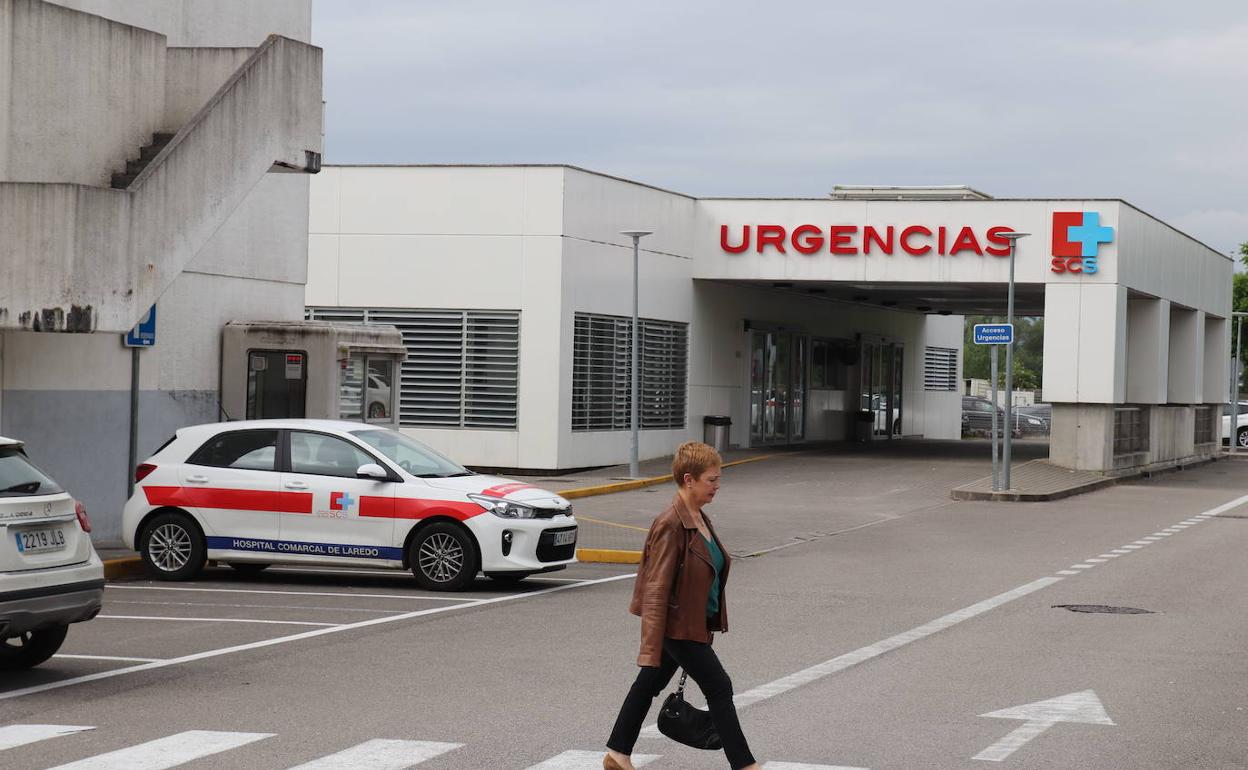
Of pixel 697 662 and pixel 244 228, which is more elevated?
pixel 244 228

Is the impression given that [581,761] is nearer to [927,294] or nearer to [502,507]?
[502,507]

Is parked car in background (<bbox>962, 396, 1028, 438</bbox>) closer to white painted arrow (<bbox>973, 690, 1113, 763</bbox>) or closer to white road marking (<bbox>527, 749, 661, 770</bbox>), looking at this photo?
white painted arrow (<bbox>973, 690, 1113, 763</bbox>)

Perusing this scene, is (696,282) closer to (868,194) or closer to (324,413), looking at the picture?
(868,194)

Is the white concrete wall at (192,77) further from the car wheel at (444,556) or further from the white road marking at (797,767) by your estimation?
the white road marking at (797,767)

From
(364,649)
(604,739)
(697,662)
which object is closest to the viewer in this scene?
(697,662)

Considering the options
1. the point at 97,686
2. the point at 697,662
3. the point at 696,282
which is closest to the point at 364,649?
the point at 97,686

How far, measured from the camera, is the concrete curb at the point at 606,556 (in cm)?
1858

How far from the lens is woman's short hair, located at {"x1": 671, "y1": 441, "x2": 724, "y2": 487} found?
23.0 feet

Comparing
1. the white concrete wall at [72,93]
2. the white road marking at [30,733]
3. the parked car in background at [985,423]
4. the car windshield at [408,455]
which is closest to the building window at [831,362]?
the parked car in background at [985,423]

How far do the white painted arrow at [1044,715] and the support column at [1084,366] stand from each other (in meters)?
24.7

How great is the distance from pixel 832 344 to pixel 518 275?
15.7 m

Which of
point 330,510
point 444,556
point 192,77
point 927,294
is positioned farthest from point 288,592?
point 927,294

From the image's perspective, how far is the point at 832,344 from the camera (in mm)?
44562

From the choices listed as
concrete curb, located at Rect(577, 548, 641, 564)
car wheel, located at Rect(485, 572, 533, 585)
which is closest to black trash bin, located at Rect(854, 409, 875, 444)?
concrete curb, located at Rect(577, 548, 641, 564)
